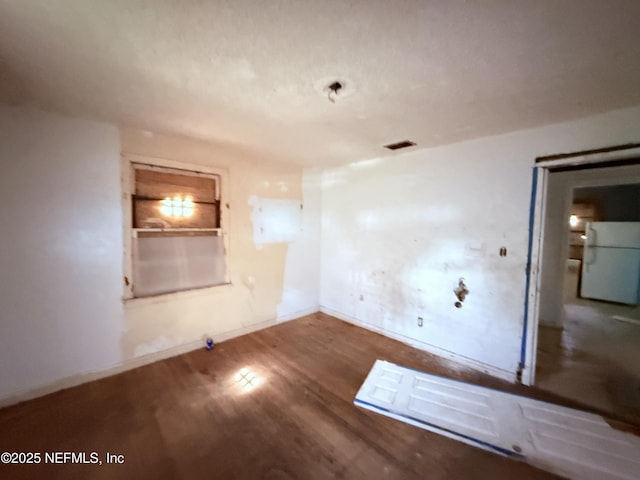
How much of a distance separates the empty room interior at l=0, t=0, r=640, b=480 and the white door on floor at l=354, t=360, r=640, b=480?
0.02 metres

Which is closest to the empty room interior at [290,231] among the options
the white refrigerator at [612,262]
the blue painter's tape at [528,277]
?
the blue painter's tape at [528,277]

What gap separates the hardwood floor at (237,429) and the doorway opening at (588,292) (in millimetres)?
565

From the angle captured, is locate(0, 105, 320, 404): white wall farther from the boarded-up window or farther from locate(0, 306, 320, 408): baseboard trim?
the boarded-up window

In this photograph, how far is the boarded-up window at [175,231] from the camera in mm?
2588

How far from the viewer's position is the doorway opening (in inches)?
90.4

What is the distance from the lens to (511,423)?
6.23 ft

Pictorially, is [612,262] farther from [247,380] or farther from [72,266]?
[72,266]

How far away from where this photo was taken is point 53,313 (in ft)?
7.13

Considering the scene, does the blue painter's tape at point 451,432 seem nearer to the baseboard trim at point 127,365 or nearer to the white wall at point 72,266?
the baseboard trim at point 127,365

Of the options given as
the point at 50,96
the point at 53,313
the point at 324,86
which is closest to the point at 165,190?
the point at 50,96

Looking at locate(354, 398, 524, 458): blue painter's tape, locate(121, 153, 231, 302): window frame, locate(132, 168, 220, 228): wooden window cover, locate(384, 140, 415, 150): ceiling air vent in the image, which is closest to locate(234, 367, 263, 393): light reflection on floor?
locate(354, 398, 524, 458): blue painter's tape

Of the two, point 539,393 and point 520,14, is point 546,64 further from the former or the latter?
point 539,393

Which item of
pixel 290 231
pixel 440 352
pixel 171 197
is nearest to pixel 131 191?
pixel 171 197

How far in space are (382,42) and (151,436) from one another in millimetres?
2753
